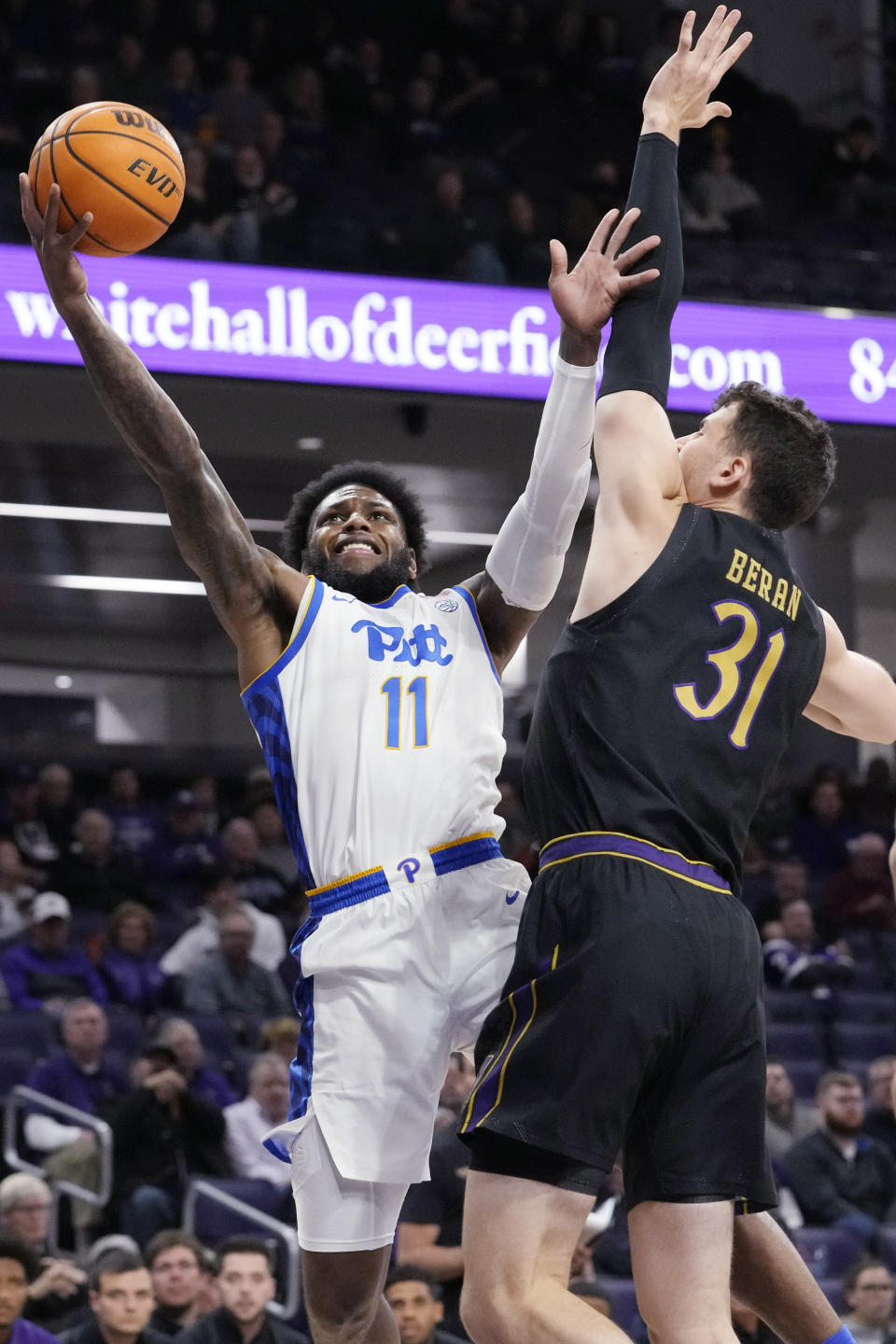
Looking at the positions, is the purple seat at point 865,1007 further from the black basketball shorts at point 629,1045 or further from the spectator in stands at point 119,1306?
the black basketball shorts at point 629,1045

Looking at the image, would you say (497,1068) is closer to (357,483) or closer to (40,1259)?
(357,483)

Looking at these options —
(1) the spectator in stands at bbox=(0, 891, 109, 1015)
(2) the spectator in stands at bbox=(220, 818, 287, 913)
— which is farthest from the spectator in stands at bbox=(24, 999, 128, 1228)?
(2) the spectator in stands at bbox=(220, 818, 287, 913)

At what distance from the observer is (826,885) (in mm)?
14125

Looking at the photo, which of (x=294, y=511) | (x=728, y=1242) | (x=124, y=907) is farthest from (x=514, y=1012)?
(x=124, y=907)

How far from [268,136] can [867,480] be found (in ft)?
19.0

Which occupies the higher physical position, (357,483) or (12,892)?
(357,483)

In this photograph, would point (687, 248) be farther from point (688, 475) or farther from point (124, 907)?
point (688, 475)

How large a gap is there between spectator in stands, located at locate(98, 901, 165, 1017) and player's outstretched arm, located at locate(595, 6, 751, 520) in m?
7.77

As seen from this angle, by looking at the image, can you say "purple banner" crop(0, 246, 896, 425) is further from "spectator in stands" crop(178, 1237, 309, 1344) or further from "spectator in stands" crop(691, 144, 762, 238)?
"spectator in stands" crop(178, 1237, 309, 1344)

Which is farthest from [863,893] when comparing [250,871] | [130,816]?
[130,816]

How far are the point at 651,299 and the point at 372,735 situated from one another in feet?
3.60

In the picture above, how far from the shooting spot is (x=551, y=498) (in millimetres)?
3680

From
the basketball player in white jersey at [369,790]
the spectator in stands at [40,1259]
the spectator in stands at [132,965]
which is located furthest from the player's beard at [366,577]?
the spectator in stands at [132,965]

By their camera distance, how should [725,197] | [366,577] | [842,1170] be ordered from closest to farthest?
[366,577] → [842,1170] → [725,197]
